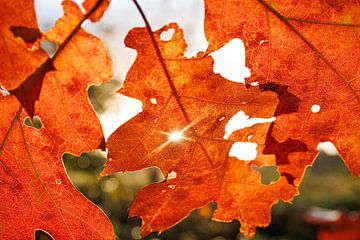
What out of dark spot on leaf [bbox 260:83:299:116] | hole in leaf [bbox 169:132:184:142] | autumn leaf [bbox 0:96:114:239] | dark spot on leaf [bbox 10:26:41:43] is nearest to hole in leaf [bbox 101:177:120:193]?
autumn leaf [bbox 0:96:114:239]

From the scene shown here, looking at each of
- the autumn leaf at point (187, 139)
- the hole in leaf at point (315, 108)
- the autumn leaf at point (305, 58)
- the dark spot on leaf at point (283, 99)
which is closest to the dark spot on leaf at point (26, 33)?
the autumn leaf at point (187, 139)

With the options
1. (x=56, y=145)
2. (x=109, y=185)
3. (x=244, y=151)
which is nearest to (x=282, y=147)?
(x=244, y=151)

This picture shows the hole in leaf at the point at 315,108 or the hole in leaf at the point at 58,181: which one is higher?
the hole in leaf at the point at 315,108

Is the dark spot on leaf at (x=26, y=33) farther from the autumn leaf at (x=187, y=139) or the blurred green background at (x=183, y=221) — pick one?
the blurred green background at (x=183, y=221)

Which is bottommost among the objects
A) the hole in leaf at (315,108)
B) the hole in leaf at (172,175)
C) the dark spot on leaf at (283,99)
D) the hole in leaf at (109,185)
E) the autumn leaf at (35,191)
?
the autumn leaf at (35,191)

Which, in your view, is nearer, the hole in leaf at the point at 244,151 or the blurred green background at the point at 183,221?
the hole in leaf at the point at 244,151

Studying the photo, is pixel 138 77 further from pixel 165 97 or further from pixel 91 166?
pixel 91 166
